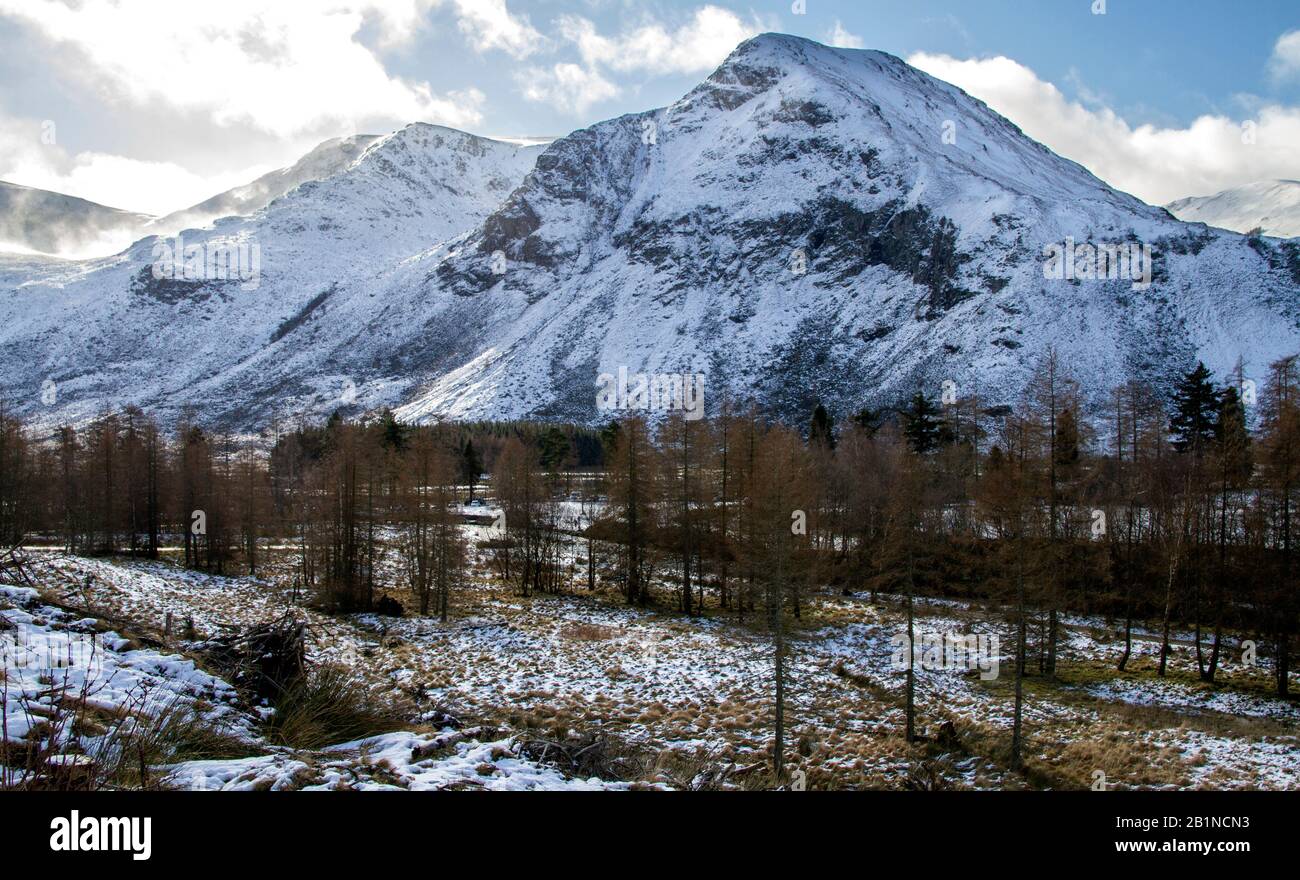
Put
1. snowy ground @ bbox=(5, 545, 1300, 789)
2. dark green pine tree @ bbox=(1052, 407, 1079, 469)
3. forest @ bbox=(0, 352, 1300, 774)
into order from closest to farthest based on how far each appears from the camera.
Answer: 1. snowy ground @ bbox=(5, 545, 1300, 789)
2. dark green pine tree @ bbox=(1052, 407, 1079, 469)
3. forest @ bbox=(0, 352, 1300, 774)

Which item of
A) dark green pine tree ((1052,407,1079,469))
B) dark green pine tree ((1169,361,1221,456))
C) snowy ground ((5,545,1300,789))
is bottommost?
snowy ground ((5,545,1300,789))

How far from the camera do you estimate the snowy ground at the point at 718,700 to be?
27.5 ft

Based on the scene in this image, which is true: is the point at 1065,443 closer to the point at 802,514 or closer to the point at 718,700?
the point at 802,514

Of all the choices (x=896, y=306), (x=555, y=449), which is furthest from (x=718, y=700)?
(x=896, y=306)

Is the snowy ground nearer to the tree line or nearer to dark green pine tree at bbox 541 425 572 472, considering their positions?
the tree line

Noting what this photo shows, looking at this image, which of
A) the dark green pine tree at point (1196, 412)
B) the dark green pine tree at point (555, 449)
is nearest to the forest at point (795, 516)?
the dark green pine tree at point (1196, 412)

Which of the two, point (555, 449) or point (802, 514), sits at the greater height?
point (555, 449)

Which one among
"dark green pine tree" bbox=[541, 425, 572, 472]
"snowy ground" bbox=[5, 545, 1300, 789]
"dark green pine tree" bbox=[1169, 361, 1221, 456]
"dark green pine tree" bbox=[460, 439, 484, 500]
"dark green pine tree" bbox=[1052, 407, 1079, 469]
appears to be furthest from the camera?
"dark green pine tree" bbox=[460, 439, 484, 500]

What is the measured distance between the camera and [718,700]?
2266cm

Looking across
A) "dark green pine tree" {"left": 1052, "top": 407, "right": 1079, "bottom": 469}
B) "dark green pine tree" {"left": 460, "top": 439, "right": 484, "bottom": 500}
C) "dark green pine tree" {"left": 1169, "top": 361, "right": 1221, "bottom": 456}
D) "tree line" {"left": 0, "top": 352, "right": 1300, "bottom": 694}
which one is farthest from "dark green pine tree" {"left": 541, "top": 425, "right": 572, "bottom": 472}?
"dark green pine tree" {"left": 1169, "top": 361, "right": 1221, "bottom": 456}

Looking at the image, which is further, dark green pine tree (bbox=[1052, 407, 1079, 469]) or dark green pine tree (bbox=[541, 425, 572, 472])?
dark green pine tree (bbox=[541, 425, 572, 472])

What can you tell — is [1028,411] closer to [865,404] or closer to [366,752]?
[366,752]

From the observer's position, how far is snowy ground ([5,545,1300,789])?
330 inches
